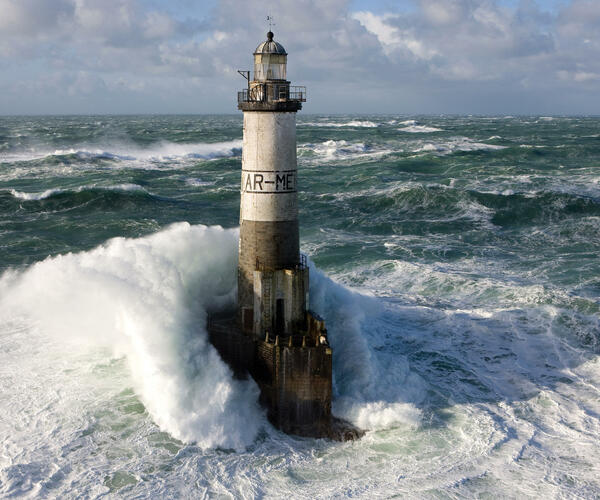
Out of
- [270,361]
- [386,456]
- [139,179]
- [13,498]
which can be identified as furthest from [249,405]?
[139,179]

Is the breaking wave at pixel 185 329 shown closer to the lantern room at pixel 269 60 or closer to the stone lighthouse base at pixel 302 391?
the stone lighthouse base at pixel 302 391

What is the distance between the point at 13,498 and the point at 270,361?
18.1 feet

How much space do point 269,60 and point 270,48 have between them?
253 millimetres

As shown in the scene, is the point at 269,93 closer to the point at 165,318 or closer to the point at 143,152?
the point at 165,318

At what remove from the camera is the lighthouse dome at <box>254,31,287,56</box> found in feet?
45.8

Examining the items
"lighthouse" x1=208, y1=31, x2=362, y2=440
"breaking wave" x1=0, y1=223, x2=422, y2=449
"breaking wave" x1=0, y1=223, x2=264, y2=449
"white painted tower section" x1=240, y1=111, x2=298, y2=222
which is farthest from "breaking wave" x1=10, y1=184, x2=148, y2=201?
"white painted tower section" x1=240, y1=111, x2=298, y2=222

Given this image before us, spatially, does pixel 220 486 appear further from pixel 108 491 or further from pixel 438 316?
pixel 438 316

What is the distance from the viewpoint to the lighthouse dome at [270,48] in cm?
1395

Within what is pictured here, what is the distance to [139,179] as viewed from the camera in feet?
170

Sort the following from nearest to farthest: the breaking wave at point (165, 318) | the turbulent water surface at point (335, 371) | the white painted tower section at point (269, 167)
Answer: the turbulent water surface at point (335, 371), the breaking wave at point (165, 318), the white painted tower section at point (269, 167)

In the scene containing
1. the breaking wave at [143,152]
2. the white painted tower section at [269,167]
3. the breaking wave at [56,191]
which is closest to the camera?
Answer: the white painted tower section at [269,167]

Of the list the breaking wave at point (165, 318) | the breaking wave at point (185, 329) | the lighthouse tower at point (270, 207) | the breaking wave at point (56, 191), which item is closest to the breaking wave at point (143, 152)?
the breaking wave at point (56, 191)

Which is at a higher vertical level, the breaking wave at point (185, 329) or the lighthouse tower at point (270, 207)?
the lighthouse tower at point (270, 207)

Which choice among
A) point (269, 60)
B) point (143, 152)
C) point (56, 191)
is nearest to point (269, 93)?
point (269, 60)
